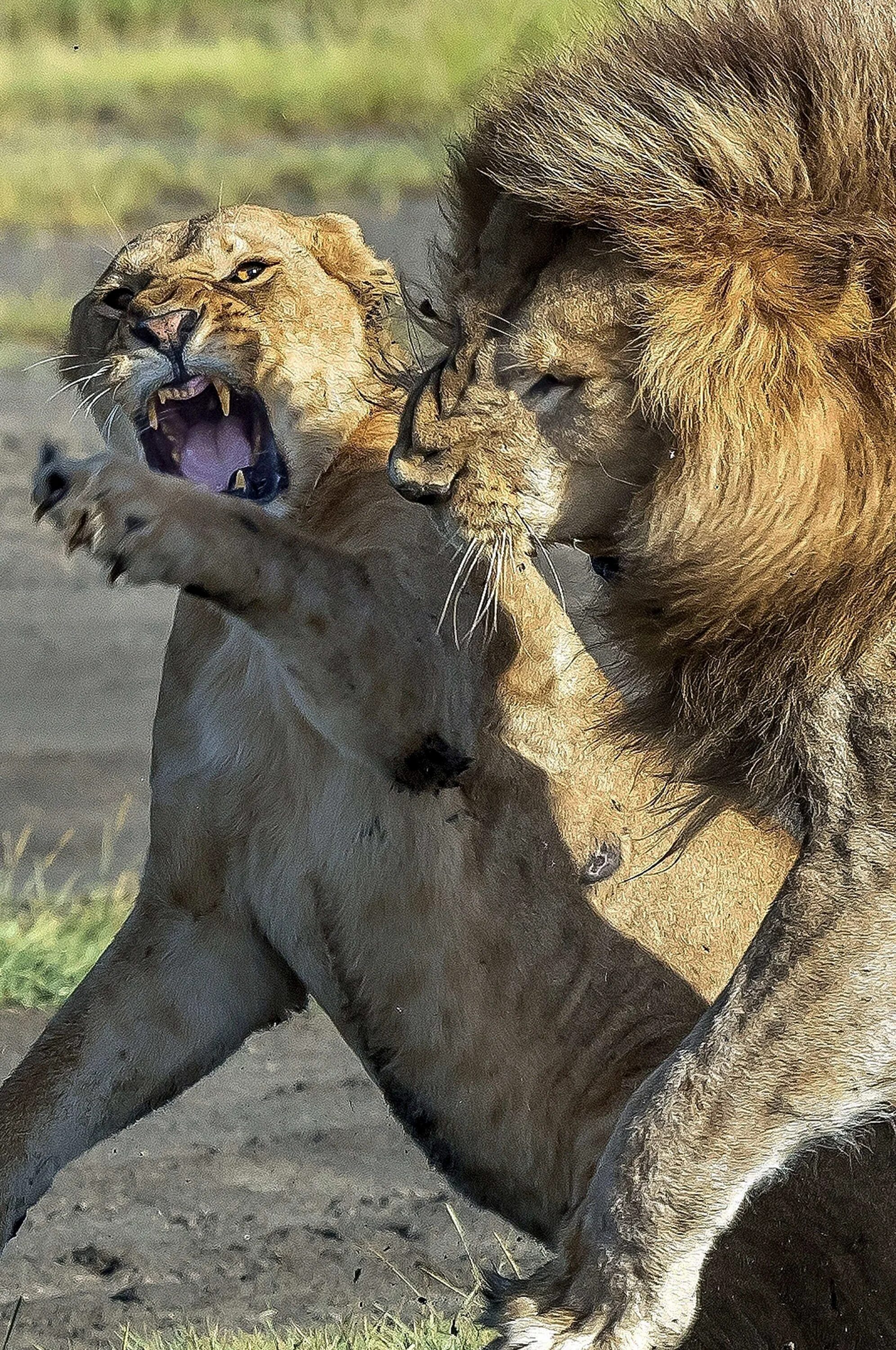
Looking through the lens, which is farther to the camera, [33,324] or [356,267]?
[33,324]

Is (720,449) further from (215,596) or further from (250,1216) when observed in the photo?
(250,1216)

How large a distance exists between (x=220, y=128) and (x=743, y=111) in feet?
42.3

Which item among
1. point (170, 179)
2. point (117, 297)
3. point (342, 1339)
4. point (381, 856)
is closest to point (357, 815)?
point (381, 856)

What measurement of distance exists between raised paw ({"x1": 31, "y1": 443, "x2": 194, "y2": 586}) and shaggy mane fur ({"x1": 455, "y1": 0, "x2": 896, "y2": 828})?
1.80 ft

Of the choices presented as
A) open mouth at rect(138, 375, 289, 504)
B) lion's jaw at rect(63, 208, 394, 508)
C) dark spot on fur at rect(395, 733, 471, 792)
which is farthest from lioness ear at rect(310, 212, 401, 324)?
dark spot on fur at rect(395, 733, 471, 792)

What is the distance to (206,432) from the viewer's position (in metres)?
4.02

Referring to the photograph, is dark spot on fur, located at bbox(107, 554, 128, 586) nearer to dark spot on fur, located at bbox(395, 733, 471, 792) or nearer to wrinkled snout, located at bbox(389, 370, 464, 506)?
wrinkled snout, located at bbox(389, 370, 464, 506)

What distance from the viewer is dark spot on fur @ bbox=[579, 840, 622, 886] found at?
145 inches

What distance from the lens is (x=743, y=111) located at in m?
2.70

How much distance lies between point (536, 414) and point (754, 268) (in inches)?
12.3

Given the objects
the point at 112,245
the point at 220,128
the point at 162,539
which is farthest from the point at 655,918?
the point at 220,128

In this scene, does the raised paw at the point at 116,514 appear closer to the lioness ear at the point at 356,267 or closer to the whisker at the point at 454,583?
the whisker at the point at 454,583

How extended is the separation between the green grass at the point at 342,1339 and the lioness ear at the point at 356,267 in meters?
1.80

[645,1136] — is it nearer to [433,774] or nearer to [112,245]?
[433,774]
